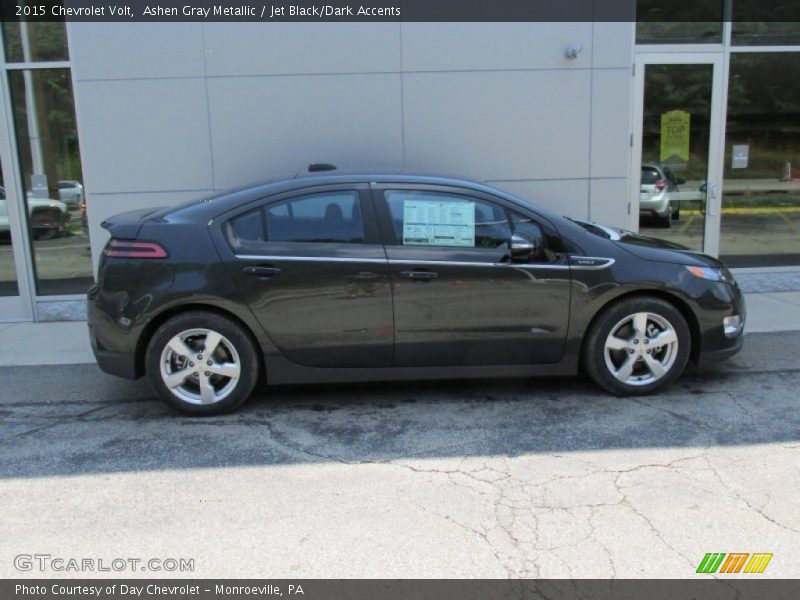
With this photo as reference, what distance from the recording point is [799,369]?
5.27 m

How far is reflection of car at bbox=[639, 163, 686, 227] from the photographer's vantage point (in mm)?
8195

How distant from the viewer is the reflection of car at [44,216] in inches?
299

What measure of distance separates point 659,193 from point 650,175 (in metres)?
Result: 0.26

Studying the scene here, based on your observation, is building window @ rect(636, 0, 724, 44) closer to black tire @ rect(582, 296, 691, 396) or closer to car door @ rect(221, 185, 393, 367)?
black tire @ rect(582, 296, 691, 396)

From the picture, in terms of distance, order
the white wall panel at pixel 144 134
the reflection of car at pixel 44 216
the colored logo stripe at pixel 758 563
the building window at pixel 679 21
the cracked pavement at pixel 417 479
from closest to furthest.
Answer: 1. the colored logo stripe at pixel 758 563
2. the cracked pavement at pixel 417 479
3. the white wall panel at pixel 144 134
4. the reflection of car at pixel 44 216
5. the building window at pixel 679 21

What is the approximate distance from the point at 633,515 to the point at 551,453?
0.74 meters

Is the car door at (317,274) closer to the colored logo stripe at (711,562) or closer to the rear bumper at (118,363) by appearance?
the rear bumper at (118,363)

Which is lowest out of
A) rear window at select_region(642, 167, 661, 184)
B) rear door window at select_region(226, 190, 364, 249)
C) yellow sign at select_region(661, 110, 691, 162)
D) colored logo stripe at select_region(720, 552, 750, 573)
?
colored logo stripe at select_region(720, 552, 750, 573)

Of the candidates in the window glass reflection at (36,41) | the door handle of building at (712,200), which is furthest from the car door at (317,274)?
the door handle of building at (712,200)

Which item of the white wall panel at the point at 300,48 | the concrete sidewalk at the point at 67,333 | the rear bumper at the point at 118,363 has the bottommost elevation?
the concrete sidewalk at the point at 67,333

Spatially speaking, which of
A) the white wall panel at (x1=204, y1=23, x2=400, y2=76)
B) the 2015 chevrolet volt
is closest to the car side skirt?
the 2015 chevrolet volt

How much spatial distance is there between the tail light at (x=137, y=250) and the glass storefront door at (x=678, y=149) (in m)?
5.56

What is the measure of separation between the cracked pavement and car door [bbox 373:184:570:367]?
0.42 m

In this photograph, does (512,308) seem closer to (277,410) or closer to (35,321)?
(277,410)
